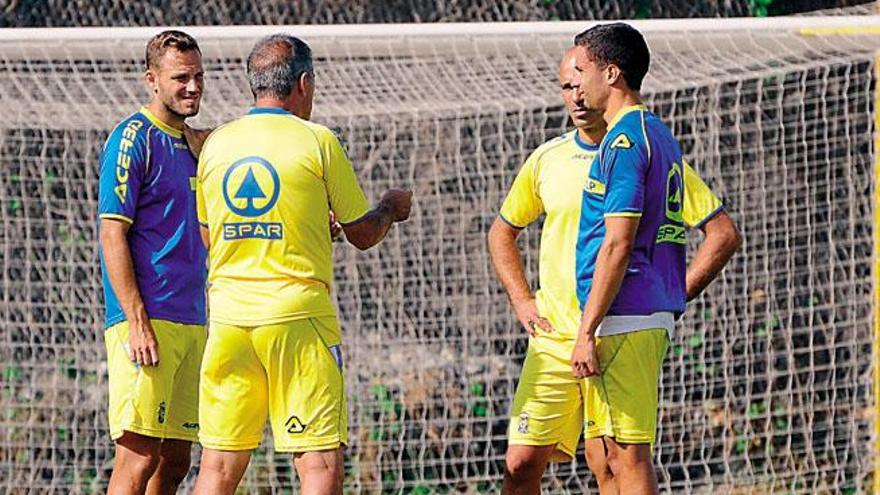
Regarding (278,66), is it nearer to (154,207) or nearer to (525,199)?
(154,207)

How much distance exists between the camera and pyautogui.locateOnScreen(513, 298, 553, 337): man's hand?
6.00 meters

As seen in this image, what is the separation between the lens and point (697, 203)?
6008mm

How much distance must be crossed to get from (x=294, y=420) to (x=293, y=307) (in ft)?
1.20

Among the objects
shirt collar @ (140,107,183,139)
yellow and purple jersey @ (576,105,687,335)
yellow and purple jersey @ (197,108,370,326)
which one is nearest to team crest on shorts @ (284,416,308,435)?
yellow and purple jersey @ (197,108,370,326)

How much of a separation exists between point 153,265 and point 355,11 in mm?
4079

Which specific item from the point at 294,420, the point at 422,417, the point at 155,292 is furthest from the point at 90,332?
the point at 294,420

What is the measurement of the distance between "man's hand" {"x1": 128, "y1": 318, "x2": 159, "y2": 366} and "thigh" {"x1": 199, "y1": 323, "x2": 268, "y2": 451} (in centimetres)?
27

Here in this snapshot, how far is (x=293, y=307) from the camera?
5387mm

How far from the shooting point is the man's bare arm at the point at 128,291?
5.68 metres

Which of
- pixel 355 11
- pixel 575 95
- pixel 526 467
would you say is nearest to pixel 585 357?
pixel 526 467

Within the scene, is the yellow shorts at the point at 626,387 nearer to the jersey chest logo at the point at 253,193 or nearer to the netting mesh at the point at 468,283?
the jersey chest logo at the point at 253,193

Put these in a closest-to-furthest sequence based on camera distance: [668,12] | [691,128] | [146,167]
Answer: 1. [146,167]
2. [691,128]
3. [668,12]

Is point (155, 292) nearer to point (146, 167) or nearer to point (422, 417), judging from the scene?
point (146, 167)

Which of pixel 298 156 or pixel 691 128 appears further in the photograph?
pixel 691 128
